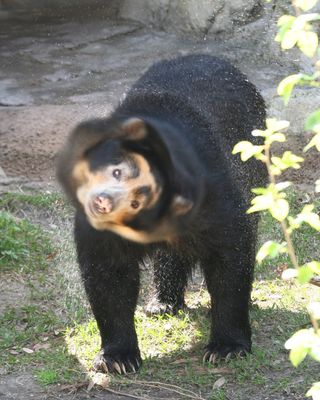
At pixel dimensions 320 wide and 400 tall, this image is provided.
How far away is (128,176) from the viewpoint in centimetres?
491

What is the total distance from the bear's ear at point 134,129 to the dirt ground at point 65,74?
3.44 meters

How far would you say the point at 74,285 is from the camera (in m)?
7.49

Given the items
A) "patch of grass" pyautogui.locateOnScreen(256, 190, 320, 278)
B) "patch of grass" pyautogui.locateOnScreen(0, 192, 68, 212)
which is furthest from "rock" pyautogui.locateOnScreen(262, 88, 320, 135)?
"patch of grass" pyautogui.locateOnScreen(0, 192, 68, 212)

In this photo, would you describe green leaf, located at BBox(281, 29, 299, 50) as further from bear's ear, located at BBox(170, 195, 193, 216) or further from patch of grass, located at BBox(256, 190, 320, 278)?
patch of grass, located at BBox(256, 190, 320, 278)

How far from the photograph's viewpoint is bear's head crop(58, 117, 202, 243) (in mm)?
4895

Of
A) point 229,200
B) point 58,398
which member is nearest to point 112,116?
point 229,200

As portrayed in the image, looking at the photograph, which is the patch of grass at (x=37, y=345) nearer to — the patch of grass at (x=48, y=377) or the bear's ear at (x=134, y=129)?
the patch of grass at (x=48, y=377)

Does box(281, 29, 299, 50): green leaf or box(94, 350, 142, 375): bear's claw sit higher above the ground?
box(281, 29, 299, 50): green leaf

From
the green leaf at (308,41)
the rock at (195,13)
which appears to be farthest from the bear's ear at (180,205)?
the rock at (195,13)

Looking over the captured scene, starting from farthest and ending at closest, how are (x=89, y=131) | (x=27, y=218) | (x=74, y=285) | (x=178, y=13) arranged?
(x=178, y=13)
(x=27, y=218)
(x=74, y=285)
(x=89, y=131)

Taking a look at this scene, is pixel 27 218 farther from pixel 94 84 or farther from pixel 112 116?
pixel 112 116

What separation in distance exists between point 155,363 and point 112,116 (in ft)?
6.25

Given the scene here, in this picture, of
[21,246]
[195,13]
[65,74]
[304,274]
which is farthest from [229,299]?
[195,13]

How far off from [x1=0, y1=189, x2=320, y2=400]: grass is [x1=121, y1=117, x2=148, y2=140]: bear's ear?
1437 millimetres
